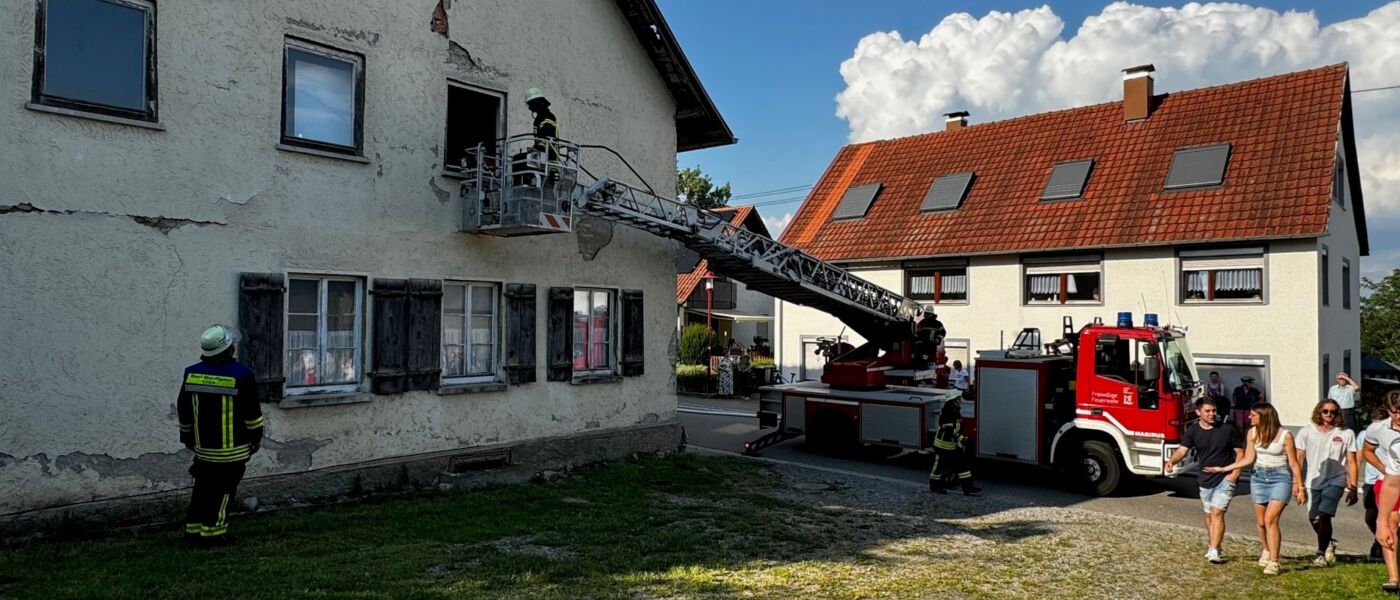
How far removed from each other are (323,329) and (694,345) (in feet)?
66.8

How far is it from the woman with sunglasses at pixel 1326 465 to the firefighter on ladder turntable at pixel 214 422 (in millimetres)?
9086

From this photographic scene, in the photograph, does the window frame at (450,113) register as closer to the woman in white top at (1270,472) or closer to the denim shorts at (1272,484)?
the woman in white top at (1270,472)

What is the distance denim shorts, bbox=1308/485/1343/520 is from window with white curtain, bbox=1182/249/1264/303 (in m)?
10.5

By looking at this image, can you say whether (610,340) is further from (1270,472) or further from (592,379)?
(1270,472)

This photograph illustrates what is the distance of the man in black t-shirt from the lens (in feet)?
26.3

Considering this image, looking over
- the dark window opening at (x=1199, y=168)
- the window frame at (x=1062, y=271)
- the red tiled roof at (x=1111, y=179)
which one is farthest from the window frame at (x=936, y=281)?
the dark window opening at (x=1199, y=168)

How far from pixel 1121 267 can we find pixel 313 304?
16.4 m

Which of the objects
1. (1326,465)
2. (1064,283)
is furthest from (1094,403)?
(1064,283)

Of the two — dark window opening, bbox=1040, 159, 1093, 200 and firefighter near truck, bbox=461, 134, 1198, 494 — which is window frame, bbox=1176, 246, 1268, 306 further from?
firefighter near truck, bbox=461, 134, 1198, 494

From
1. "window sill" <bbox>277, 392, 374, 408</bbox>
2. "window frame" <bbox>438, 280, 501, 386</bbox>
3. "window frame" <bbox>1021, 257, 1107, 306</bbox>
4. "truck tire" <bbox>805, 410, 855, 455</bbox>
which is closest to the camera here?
"window sill" <bbox>277, 392, 374, 408</bbox>

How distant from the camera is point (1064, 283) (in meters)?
19.8

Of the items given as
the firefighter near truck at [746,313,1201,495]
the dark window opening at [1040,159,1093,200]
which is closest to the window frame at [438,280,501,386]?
the firefighter near truck at [746,313,1201,495]

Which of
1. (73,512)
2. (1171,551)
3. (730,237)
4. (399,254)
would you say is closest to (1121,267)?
(730,237)

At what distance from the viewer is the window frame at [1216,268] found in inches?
677
